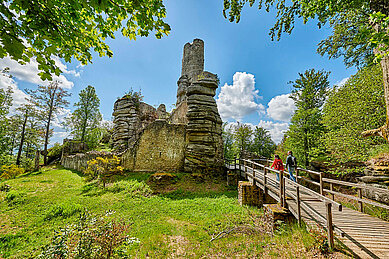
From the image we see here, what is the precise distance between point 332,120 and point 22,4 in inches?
583

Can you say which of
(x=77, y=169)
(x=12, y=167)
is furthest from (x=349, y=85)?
(x=12, y=167)

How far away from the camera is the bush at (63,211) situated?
19.2 feet

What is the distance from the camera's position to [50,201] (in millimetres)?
7461

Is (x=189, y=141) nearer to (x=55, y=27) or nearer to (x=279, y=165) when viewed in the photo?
(x=279, y=165)

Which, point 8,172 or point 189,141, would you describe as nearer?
point 189,141

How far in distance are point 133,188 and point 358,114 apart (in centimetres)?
1440

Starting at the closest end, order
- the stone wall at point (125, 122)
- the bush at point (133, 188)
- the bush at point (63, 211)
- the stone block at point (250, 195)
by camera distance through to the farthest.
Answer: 1. the bush at point (63, 211)
2. the stone block at point (250, 195)
3. the bush at point (133, 188)
4. the stone wall at point (125, 122)

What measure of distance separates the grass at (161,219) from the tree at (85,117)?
11.8 m

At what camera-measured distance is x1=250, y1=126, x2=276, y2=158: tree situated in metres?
27.9

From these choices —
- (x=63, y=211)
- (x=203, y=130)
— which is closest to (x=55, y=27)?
(x=63, y=211)

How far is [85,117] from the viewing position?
2064 centimetres

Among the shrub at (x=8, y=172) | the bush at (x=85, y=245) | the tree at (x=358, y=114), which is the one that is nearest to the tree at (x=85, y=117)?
the shrub at (x=8, y=172)

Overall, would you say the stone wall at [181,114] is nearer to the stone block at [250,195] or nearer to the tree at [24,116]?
the stone block at [250,195]

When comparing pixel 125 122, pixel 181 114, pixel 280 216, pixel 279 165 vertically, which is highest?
pixel 181 114
